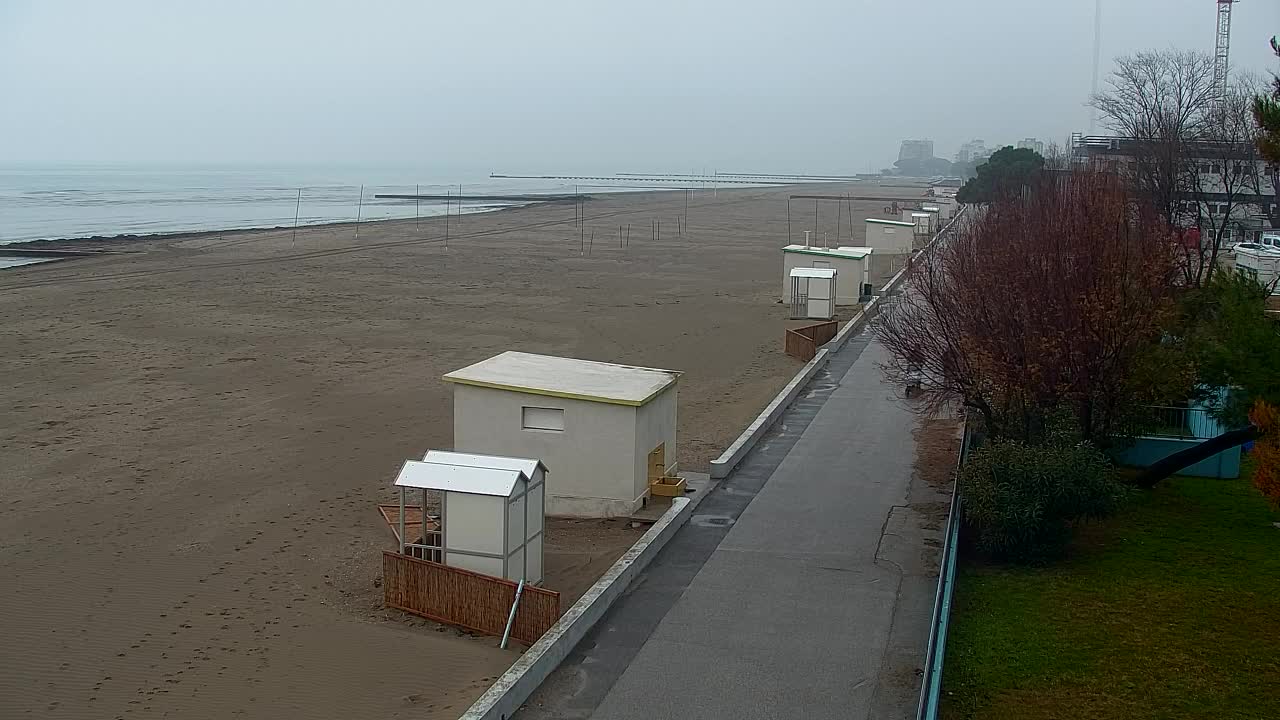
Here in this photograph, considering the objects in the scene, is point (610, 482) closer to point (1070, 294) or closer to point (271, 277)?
point (1070, 294)

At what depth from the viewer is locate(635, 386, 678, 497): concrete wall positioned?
16.4m

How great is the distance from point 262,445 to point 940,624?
1359cm

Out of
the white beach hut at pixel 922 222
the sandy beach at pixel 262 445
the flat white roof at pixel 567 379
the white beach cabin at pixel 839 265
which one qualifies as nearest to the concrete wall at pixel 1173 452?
the sandy beach at pixel 262 445

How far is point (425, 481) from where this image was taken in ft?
44.7

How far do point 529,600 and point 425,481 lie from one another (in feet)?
6.59

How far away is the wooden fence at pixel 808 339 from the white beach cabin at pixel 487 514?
1733cm

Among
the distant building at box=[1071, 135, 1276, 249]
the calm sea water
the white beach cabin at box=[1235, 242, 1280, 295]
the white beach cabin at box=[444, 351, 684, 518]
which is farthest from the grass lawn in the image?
the calm sea water

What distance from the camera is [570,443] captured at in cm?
1658

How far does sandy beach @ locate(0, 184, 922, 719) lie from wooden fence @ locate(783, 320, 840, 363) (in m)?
0.93

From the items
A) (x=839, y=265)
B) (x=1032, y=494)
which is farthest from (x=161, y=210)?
(x=1032, y=494)

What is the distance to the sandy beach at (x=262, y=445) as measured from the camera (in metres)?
12.1

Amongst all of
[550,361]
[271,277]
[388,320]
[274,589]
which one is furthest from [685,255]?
[274,589]

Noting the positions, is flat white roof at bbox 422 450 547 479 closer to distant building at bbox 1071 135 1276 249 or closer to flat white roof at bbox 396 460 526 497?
flat white roof at bbox 396 460 526 497

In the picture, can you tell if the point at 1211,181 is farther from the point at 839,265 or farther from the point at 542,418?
the point at 542,418
